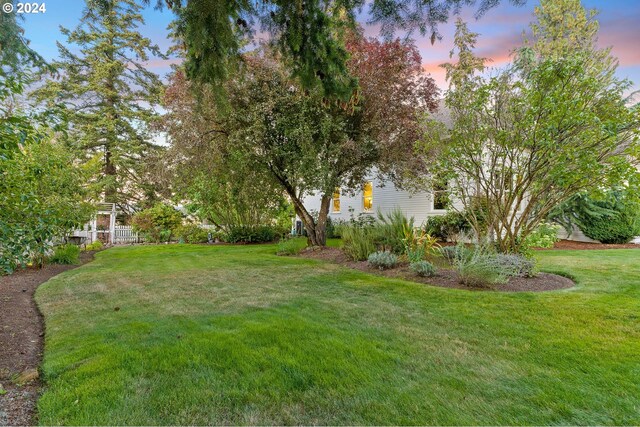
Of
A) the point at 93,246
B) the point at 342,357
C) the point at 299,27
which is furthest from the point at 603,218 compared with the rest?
the point at 93,246

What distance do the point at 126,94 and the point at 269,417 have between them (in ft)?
82.6

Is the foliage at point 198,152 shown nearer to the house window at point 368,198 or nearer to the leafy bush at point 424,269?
the leafy bush at point 424,269

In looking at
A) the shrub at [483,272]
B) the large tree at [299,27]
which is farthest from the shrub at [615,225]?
the large tree at [299,27]

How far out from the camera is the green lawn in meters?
2.15

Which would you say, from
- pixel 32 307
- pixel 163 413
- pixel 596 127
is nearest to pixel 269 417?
pixel 163 413

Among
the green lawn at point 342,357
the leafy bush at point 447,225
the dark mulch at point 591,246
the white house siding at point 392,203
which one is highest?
the white house siding at point 392,203

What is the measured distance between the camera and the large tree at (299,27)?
396 centimetres

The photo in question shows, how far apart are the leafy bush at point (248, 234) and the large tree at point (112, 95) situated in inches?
344

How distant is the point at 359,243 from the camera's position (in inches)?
339

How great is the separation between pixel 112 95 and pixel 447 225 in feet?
68.6

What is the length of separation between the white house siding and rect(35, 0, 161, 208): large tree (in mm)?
12406

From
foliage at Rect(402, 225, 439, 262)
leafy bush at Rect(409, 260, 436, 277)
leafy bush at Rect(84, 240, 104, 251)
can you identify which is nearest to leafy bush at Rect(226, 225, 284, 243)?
leafy bush at Rect(84, 240, 104, 251)

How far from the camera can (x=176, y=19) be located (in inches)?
181

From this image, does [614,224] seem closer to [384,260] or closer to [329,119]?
[384,260]
